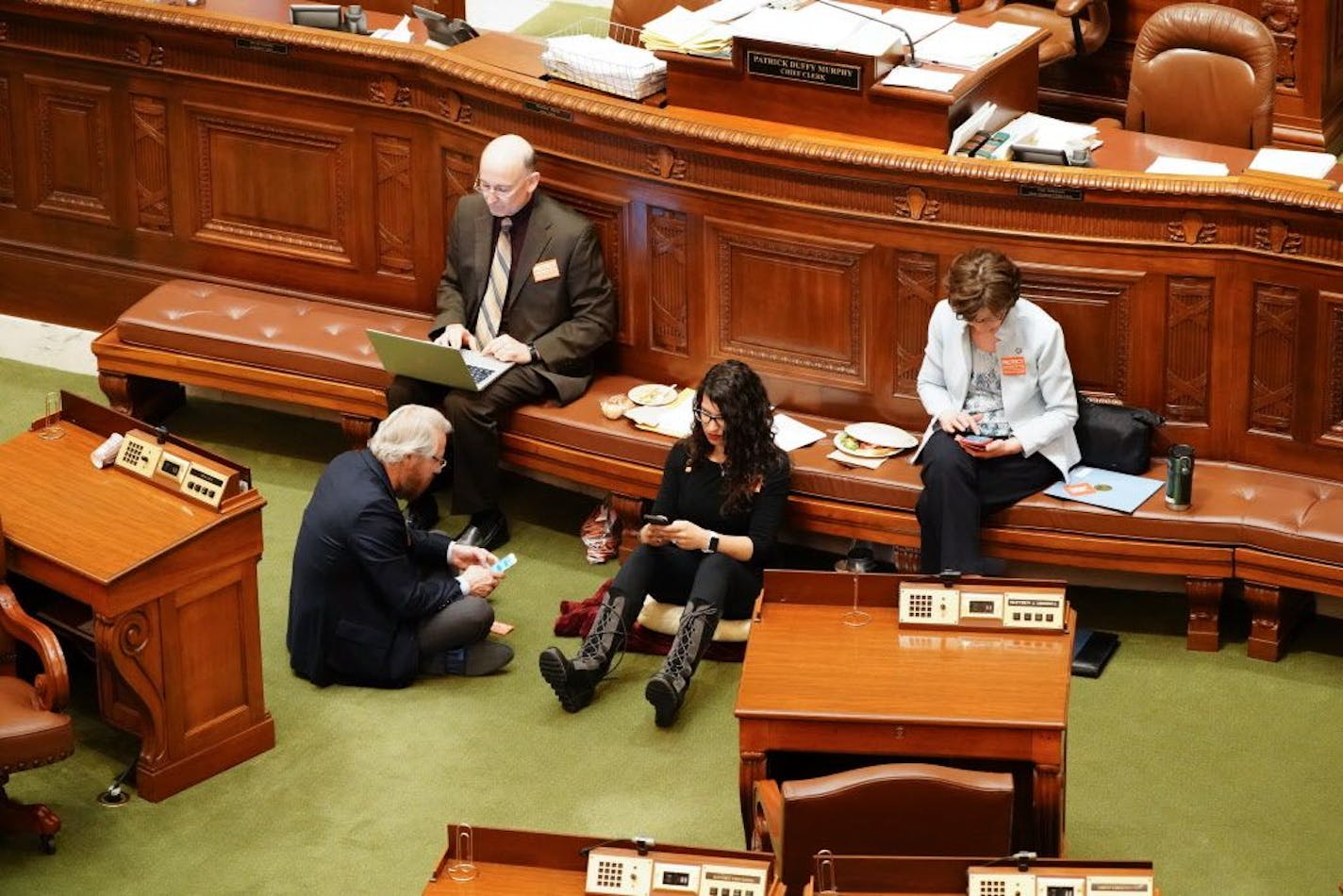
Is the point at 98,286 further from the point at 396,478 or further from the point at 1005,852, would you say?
the point at 1005,852

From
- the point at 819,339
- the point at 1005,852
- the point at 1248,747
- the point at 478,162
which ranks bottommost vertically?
the point at 1248,747

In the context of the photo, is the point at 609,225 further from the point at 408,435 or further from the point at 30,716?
the point at 30,716

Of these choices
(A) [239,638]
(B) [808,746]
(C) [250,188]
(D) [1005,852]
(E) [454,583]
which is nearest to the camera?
(D) [1005,852]

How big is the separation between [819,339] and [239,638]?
222 cm

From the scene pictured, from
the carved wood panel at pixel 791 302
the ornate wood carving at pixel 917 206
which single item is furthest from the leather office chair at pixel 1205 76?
the carved wood panel at pixel 791 302

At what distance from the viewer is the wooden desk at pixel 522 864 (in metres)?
4.63

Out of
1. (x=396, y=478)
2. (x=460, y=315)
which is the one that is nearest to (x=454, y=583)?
(x=396, y=478)

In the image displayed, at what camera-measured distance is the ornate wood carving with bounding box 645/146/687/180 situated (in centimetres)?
721

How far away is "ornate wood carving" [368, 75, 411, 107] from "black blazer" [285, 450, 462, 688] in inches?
69.5

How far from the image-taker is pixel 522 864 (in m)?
4.71

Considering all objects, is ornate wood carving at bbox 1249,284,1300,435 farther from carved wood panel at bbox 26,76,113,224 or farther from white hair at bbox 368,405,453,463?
carved wood panel at bbox 26,76,113,224

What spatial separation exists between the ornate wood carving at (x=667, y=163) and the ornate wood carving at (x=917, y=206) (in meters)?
0.77

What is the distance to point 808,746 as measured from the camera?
5.34 m

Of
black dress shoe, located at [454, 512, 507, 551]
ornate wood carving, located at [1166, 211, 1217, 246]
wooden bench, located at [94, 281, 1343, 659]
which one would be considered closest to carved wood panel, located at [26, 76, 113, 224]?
wooden bench, located at [94, 281, 1343, 659]
